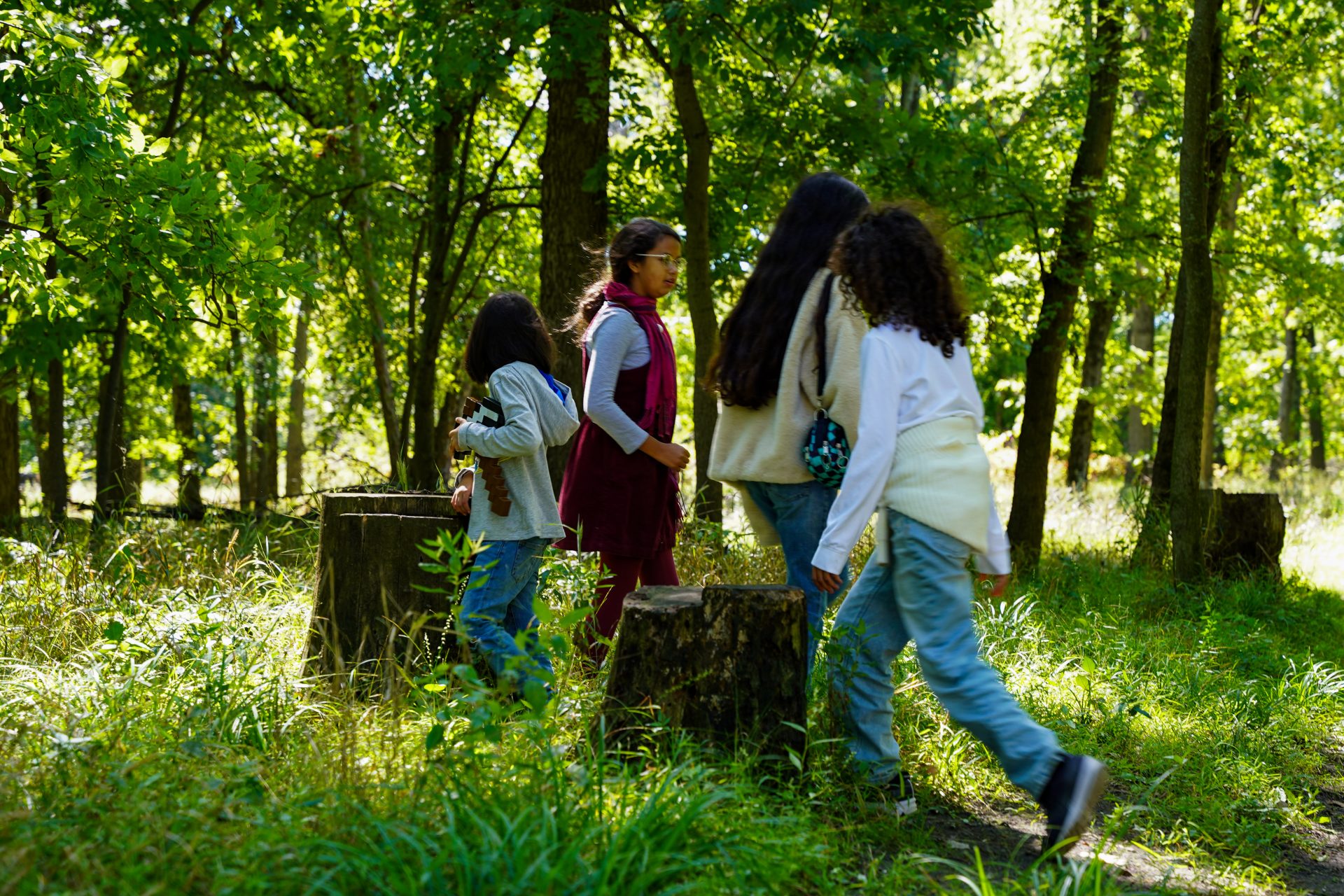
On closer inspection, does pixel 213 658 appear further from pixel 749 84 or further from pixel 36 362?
pixel 749 84

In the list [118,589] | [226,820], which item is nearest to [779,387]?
[226,820]

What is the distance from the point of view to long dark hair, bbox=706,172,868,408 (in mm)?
3709

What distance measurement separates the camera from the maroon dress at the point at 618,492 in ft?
15.0

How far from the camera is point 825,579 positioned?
3359mm

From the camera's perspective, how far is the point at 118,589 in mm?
5723

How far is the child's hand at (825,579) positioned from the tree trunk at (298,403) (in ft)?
39.8

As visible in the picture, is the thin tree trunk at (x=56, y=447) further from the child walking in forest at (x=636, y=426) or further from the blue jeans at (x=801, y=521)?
the blue jeans at (x=801, y=521)

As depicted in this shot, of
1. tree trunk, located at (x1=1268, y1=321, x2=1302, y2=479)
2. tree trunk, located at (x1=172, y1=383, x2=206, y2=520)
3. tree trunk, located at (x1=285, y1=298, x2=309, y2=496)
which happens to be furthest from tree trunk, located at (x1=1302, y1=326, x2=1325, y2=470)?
tree trunk, located at (x1=172, y1=383, x2=206, y2=520)

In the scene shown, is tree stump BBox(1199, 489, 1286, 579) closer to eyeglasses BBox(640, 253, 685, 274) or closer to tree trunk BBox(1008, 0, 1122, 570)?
tree trunk BBox(1008, 0, 1122, 570)

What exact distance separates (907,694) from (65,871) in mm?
3167

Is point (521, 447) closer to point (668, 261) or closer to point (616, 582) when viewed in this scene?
point (616, 582)

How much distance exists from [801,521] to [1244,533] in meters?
6.14

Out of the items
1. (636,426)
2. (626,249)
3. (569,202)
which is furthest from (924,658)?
(569,202)

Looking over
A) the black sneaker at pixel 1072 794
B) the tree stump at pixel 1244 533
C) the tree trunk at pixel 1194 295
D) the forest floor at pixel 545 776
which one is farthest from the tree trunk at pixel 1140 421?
the black sneaker at pixel 1072 794
